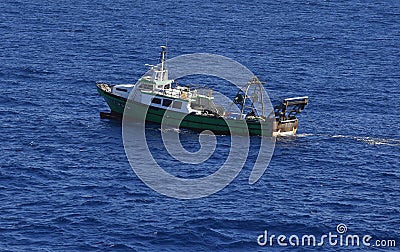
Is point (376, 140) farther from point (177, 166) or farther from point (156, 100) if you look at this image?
point (156, 100)

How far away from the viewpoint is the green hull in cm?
12200

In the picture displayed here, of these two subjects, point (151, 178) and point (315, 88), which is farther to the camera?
point (315, 88)

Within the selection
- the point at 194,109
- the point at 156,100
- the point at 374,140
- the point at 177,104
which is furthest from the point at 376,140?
the point at 156,100

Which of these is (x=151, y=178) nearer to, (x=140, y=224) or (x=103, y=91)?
(x=140, y=224)

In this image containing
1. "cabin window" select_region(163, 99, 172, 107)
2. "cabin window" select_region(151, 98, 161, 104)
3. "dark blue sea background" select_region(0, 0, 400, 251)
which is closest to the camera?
"dark blue sea background" select_region(0, 0, 400, 251)

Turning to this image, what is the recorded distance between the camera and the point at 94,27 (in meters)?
Result: 197

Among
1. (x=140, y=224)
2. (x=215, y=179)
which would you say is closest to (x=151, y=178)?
(x=215, y=179)

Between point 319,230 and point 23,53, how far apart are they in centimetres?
8980

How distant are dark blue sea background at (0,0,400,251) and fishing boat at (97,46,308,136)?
7.96ft

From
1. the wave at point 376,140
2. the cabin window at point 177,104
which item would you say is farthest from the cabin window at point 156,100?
the wave at point 376,140

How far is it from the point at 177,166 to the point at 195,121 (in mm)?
14843

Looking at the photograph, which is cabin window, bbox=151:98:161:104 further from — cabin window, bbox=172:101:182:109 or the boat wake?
the boat wake

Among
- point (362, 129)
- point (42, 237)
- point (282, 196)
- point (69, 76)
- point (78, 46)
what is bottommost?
point (42, 237)

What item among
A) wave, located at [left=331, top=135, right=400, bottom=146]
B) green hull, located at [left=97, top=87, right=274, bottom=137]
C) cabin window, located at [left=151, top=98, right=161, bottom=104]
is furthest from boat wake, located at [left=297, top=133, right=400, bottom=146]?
cabin window, located at [left=151, top=98, right=161, bottom=104]
